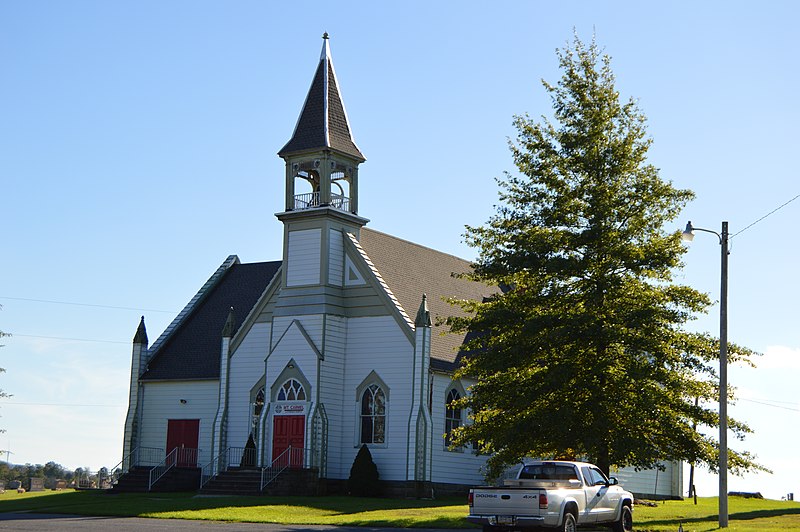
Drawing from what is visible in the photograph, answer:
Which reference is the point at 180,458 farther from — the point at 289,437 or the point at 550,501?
the point at 550,501

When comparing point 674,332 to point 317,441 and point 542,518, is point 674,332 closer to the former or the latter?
point 542,518

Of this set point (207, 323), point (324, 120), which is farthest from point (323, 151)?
point (207, 323)

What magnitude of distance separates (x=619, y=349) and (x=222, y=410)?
20991 mm

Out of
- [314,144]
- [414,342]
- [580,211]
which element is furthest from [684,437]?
[314,144]

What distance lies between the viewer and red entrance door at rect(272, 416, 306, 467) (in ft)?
143

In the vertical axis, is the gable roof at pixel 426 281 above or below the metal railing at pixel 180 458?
above

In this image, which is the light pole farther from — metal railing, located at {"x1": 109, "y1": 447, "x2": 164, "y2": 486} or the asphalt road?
metal railing, located at {"x1": 109, "y1": 447, "x2": 164, "y2": 486}

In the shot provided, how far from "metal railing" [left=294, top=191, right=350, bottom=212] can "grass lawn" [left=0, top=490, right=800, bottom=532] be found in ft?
39.6

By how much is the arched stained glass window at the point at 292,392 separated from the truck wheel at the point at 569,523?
21.2 metres

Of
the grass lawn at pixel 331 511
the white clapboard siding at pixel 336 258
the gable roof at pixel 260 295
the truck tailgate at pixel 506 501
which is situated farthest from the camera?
the gable roof at pixel 260 295

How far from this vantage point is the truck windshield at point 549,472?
25.6m

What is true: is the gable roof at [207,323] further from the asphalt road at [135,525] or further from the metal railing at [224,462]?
the asphalt road at [135,525]

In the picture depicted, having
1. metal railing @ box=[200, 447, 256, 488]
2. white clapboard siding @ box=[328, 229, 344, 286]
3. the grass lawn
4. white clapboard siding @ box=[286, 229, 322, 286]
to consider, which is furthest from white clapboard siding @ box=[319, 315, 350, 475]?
metal railing @ box=[200, 447, 256, 488]

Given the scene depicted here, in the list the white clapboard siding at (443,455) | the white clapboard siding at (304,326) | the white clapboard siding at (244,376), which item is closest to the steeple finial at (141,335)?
the white clapboard siding at (244,376)
